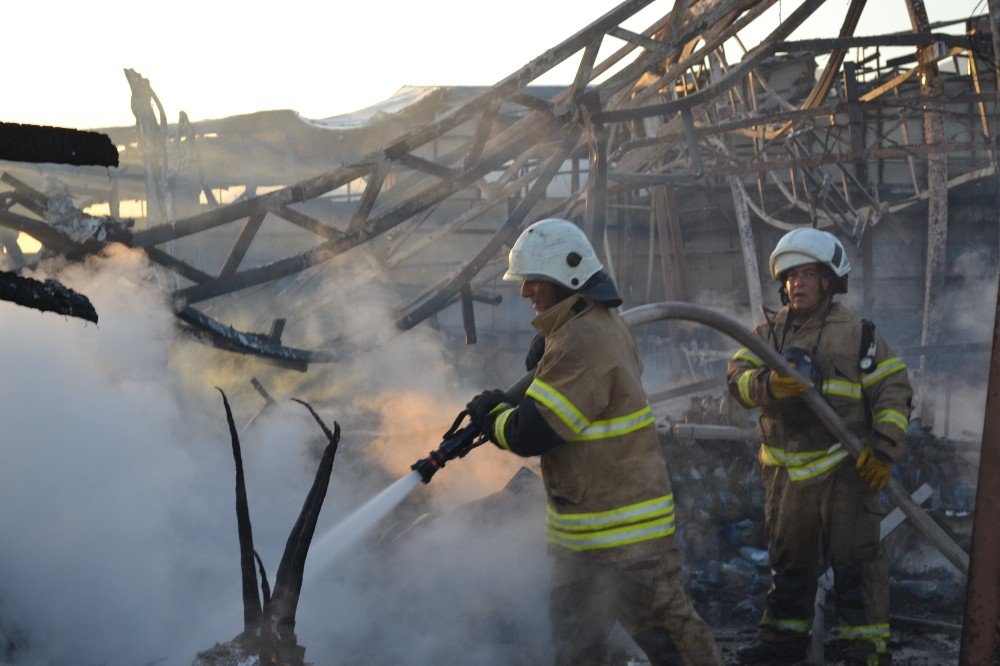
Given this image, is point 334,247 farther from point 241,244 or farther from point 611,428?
point 611,428

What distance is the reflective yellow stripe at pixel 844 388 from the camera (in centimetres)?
439

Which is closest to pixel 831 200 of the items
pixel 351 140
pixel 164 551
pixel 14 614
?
pixel 351 140

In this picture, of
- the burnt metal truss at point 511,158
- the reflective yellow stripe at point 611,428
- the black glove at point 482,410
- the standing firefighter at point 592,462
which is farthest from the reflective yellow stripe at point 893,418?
the burnt metal truss at point 511,158

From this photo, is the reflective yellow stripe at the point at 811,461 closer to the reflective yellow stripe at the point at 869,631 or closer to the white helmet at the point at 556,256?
the reflective yellow stripe at the point at 869,631

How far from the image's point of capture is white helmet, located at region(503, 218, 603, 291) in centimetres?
339

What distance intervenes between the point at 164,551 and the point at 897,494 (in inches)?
154

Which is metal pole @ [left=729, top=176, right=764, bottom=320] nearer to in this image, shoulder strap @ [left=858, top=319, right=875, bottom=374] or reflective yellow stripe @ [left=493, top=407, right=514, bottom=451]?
shoulder strap @ [left=858, top=319, right=875, bottom=374]

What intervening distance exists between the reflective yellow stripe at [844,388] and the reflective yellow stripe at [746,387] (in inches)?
15.1

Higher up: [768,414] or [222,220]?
[222,220]

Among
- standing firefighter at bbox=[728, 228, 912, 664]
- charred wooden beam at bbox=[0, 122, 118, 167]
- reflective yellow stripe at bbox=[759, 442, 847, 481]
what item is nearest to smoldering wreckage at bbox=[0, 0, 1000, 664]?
charred wooden beam at bbox=[0, 122, 118, 167]

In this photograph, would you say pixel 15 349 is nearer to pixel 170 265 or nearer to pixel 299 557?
pixel 170 265

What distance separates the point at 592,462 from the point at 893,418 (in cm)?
179

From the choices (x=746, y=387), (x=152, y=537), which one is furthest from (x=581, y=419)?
(x=152, y=537)

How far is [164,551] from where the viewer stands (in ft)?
15.5
